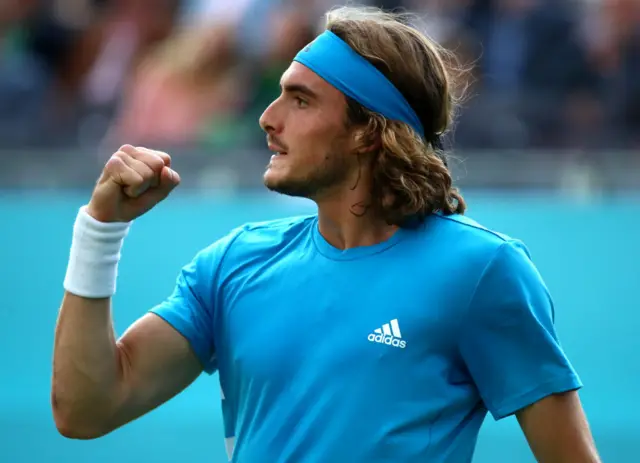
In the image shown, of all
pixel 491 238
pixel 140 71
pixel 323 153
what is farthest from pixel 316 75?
pixel 140 71

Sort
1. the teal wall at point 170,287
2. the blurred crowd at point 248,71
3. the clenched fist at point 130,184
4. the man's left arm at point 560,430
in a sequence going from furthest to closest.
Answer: the blurred crowd at point 248,71 → the teal wall at point 170,287 → the clenched fist at point 130,184 → the man's left arm at point 560,430

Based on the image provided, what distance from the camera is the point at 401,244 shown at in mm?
2703

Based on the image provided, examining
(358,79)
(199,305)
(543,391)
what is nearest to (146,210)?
(199,305)

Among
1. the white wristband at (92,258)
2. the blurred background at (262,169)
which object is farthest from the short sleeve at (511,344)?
the blurred background at (262,169)

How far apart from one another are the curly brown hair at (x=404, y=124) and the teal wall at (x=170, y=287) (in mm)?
2949

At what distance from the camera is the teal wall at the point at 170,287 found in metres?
5.64

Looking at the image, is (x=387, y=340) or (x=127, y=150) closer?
(x=387, y=340)

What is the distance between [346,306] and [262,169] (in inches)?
131

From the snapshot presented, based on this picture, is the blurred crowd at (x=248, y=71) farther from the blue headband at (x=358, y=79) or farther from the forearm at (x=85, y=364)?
the forearm at (x=85, y=364)

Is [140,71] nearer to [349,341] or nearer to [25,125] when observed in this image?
[25,125]

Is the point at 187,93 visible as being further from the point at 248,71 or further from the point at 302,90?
the point at 302,90

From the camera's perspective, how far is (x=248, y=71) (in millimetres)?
6234

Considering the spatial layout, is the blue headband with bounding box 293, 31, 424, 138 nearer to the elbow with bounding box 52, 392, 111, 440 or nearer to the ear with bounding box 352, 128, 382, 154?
the ear with bounding box 352, 128, 382, 154

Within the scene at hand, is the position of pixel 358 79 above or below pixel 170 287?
above
